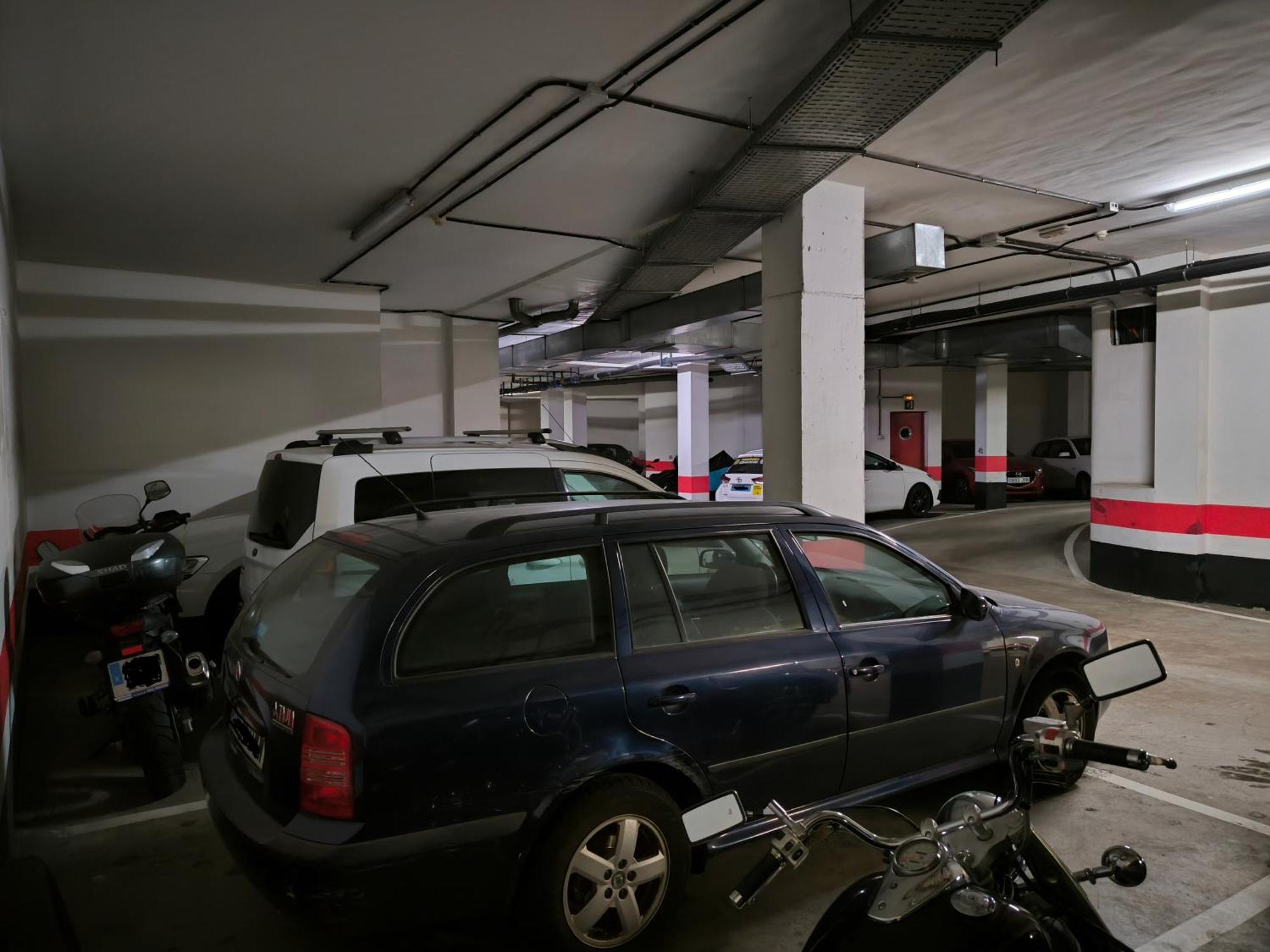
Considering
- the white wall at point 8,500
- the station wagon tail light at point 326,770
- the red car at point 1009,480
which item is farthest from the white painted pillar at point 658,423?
the station wagon tail light at point 326,770

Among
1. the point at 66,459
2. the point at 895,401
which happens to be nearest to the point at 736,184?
the point at 66,459

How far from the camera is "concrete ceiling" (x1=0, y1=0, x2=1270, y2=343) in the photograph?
143 inches

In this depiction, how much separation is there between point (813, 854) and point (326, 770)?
2015 millimetres

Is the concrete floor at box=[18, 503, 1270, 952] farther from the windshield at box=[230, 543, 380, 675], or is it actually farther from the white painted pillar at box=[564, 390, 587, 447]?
the white painted pillar at box=[564, 390, 587, 447]

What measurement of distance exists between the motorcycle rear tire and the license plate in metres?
1.55

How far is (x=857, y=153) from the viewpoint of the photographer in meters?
4.90

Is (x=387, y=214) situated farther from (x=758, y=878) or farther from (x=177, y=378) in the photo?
(x=758, y=878)

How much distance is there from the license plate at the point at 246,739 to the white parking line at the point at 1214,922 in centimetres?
289

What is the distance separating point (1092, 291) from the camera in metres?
8.66

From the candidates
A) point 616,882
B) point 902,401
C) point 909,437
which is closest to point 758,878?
point 616,882

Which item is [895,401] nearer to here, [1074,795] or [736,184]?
[736,184]

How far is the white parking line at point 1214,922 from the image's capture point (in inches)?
104

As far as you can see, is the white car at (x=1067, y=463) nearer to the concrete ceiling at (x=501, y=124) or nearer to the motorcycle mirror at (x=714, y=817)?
the concrete ceiling at (x=501, y=124)

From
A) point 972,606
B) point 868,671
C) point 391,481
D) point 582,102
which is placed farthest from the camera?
point 391,481
